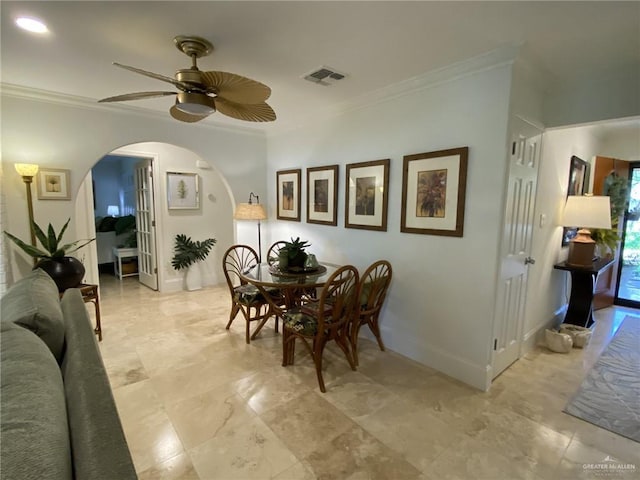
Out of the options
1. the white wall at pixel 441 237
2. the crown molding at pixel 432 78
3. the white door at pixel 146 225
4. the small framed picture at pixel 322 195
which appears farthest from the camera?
the white door at pixel 146 225

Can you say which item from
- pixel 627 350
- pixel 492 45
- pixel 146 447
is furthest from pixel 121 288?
pixel 627 350

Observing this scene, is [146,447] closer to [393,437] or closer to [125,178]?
[393,437]

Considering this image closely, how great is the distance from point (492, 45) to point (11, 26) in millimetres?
3015

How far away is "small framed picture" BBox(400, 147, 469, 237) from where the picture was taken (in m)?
2.42

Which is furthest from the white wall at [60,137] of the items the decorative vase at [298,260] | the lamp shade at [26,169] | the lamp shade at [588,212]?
the lamp shade at [588,212]

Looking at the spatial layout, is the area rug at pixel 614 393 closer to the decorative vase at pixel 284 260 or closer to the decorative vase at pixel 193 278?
the decorative vase at pixel 284 260

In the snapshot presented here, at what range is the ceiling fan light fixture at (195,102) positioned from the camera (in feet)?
6.37

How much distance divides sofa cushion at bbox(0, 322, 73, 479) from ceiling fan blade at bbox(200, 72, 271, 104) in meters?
1.52

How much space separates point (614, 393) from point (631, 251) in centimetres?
304

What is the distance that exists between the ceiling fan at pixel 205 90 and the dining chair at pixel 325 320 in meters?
1.32

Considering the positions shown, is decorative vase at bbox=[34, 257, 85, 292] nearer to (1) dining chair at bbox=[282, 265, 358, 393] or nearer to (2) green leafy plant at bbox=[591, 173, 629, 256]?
(1) dining chair at bbox=[282, 265, 358, 393]

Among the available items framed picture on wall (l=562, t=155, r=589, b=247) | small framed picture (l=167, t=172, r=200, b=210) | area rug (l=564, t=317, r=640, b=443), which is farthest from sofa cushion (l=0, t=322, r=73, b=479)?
framed picture on wall (l=562, t=155, r=589, b=247)

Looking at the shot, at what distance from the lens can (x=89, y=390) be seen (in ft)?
3.01

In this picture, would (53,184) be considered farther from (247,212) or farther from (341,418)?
(341,418)
